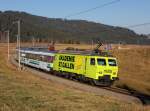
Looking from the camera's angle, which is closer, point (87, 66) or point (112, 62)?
point (112, 62)

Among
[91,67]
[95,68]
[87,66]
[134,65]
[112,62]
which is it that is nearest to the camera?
[95,68]

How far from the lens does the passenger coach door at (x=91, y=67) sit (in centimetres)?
3712

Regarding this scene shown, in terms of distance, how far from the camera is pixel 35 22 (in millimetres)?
199125

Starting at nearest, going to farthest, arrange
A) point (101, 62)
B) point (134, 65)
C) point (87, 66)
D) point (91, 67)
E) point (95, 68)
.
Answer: point (95, 68) → point (101, 62) → point (91, 67) → point (87, 66) → point (134, 65)

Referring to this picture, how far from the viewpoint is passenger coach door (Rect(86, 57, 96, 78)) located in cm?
3712

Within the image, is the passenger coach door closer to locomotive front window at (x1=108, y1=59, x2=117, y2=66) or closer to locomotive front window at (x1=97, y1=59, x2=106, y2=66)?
locomotive front window at (x1=97, y1=59, x2=106, y2=66)

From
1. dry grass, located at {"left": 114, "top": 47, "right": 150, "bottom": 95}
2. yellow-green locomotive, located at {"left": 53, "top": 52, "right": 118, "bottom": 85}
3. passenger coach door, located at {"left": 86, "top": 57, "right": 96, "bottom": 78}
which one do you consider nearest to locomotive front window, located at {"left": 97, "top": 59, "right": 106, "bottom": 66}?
yellow-green locomotive, located at {"left": 53, "top": 52, "right": 118, "bottom": 85}

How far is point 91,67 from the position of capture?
3744 cm

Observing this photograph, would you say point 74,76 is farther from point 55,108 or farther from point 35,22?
point 35,22

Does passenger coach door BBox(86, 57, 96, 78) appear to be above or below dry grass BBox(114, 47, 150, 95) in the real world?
above

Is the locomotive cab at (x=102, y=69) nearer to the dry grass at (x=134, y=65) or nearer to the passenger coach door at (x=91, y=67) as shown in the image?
the passenger coach door at (x=91, y=67)

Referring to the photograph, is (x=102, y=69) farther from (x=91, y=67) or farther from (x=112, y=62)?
(x=112, y=62)

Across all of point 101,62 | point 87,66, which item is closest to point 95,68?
point 101,62

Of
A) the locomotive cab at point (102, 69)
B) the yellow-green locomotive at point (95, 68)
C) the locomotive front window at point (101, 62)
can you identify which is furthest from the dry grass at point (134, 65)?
the locomotive front window at point (101, 62)
